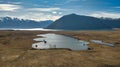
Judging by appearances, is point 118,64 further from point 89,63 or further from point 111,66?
point 89,63

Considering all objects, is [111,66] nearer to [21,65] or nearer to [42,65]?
[42,65]

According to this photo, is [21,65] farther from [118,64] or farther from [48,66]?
[118,64]

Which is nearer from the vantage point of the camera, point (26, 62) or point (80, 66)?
point (80, 66)

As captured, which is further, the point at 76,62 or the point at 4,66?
the point at 76,62

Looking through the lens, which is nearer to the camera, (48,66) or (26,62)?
(48,66)

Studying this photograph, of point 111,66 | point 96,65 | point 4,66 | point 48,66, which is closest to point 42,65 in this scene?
point 48,66

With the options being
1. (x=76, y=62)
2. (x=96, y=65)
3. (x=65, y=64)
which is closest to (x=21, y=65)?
(x=65, y=64)

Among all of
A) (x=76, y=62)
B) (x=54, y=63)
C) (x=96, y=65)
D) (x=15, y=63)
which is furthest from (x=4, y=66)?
(x=96, y=65)
